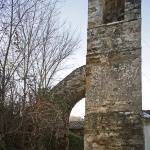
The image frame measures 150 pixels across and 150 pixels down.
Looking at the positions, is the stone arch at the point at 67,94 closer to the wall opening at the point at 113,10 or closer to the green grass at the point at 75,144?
the wall opening at the point at 113,10

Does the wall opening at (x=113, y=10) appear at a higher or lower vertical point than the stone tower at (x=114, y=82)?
higher

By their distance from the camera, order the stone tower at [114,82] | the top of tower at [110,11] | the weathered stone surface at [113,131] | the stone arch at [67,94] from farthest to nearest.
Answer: the stone arch at [67,94]
the top of tower at [110,11]
the stone tower at [114,82]
the weathered stone surface at [113,131]

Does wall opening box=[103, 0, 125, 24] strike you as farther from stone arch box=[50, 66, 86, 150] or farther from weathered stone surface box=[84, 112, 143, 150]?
weathered stone surface box=[84, 112, 143, 150]

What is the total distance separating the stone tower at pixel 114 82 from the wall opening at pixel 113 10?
11 cm

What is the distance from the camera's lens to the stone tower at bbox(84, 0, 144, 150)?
19.5 feet

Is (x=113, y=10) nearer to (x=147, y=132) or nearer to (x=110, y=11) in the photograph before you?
(x=110, y=11)

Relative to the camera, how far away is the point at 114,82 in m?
6.29

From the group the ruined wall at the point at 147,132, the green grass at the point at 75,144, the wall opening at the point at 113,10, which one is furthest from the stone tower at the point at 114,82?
the green grass at the point at 75,144

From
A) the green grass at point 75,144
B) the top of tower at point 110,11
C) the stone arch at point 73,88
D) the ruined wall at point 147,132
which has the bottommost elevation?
the green grass at point 75,144

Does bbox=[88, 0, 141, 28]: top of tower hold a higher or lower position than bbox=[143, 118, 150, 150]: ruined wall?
higher

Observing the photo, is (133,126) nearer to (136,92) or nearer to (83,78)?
(136,92)

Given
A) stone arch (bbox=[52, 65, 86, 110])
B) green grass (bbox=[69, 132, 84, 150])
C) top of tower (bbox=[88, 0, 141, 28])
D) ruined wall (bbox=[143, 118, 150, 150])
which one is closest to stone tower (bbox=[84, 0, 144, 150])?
top of tower (bbox=[88, 0, 141, 28])

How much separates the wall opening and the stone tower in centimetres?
11

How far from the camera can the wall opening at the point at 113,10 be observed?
7.08 metres
